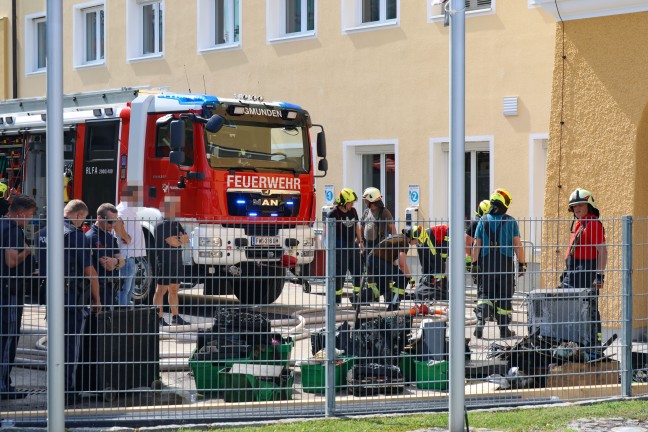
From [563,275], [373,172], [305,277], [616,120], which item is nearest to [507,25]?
[373,172]

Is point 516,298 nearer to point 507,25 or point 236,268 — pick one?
point 236,268

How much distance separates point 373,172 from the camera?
20.8 m

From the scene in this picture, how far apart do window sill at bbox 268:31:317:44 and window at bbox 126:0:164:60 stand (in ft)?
12.0

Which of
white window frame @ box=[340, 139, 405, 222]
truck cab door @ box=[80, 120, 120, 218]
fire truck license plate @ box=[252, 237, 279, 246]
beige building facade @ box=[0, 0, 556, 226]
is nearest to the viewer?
fire truck license plate @ box=[252, 237, 279, 246]

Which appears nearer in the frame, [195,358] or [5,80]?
[195,358]

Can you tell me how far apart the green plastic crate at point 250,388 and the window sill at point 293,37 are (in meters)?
13.9

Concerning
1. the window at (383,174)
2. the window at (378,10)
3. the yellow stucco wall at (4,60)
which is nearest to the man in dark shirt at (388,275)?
the window at (383,174)

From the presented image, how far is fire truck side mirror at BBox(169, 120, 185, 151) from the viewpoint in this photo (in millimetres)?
14102

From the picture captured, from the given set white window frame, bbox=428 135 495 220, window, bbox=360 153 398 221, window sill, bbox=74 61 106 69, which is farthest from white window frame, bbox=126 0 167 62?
white window frame, bbox=428 135 495 220

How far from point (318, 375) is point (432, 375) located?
2.97 feet

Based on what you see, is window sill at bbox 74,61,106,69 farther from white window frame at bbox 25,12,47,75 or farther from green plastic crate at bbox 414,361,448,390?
green plastic crate at bbox 414,361,448,390

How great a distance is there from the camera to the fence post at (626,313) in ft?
28.1

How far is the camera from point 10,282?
26.0 feet

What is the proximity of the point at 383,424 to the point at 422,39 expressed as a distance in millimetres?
12834
